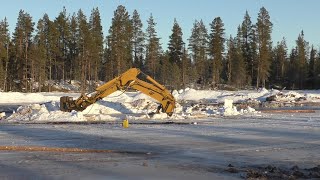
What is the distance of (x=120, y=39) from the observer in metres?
82.3

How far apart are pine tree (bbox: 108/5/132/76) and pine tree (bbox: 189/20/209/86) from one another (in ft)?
41.3

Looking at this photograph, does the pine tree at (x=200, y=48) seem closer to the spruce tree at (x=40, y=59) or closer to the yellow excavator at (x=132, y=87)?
the spruce tree at (x=40, y=59)

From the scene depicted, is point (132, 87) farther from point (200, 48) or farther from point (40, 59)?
point (200, 48)

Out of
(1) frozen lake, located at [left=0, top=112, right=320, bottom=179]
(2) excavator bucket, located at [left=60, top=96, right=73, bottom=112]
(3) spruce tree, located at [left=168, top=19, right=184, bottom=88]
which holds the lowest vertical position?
(1) frozen lake, located at [left=0, top=112, right=320, bottom=179]

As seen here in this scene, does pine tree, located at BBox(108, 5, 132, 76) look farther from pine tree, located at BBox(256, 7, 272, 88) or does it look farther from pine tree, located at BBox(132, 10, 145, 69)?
pine tree, located at BBox(256, 7, 272, 88)

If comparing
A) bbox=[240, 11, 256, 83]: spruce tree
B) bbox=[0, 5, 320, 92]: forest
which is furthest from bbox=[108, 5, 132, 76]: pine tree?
bbox=[240, 11, 256, 83]: spruce tree

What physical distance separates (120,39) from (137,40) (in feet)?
38.6

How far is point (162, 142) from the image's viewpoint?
55.4 feet

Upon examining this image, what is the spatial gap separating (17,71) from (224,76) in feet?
127

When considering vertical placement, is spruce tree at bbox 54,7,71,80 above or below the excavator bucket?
above

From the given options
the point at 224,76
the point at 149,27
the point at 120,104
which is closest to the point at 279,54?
the point at 224,76

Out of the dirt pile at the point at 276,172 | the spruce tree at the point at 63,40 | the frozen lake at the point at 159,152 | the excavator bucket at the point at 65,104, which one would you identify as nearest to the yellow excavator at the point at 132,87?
the excavator bucket at the point at 65,104

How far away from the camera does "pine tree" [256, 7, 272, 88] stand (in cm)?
8281

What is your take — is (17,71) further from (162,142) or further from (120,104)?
(162,142)
